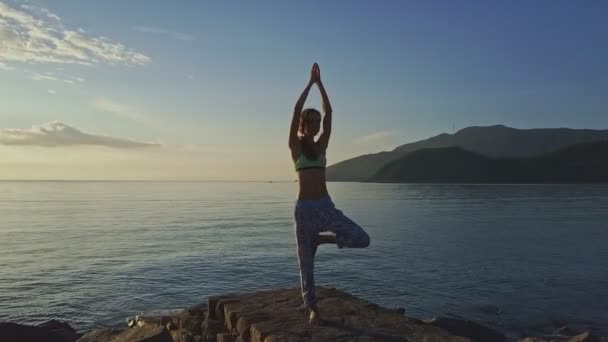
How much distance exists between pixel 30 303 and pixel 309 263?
644 inches

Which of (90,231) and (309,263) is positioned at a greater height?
(309,263)

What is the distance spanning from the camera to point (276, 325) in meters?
8.05

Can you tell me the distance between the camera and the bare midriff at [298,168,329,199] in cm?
698

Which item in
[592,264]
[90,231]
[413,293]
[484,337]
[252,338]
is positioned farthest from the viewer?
[90,231]

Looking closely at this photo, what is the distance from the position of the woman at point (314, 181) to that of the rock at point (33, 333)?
30.8 ft

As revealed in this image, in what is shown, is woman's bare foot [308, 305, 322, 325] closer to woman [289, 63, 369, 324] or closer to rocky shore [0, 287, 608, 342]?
rocky shore [0, 287, 608, 342]

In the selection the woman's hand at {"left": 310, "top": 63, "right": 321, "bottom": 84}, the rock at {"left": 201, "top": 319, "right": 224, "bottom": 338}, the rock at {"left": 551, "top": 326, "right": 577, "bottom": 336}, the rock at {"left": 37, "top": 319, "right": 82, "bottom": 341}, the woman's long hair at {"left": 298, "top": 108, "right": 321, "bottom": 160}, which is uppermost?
the woman's hand at {"left": 310, "top": 63, "right": 321, "bottom": 84}

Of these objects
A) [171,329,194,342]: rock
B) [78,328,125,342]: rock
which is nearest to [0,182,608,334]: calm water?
[78,328,125,342]: rock

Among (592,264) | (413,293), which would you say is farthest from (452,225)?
(413,293)

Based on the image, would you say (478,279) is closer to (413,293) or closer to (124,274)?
(413,293)

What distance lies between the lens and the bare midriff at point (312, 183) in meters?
6.98

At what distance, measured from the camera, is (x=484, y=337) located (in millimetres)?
13156

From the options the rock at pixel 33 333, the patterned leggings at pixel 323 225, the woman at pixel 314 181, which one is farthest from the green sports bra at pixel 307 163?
the rock at pixel 33 333

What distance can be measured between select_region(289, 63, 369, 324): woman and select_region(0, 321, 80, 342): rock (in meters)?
9.38
